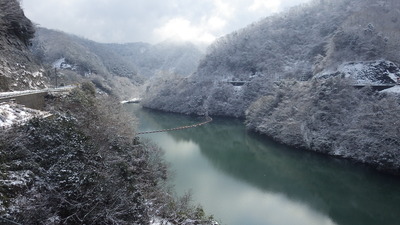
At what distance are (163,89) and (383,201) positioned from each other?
5668cm

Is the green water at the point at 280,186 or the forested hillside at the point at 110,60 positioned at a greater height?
the forested hillside at the point at 110,60

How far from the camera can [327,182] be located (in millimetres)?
22422

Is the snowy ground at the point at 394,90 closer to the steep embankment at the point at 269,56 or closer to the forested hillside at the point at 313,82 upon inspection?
the forested hillside at the point at 313,82

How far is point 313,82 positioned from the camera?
34094 mm

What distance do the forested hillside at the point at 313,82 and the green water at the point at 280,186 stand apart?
2459 mm

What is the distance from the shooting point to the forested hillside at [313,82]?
26.2 m

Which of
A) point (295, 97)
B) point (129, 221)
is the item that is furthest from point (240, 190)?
point (295, 97)

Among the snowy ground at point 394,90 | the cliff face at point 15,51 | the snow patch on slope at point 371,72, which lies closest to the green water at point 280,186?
the snowy ground at point 394,90

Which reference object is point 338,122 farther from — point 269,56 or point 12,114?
point 269,56

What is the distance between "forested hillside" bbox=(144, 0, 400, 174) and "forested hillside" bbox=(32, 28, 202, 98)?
22.0 meters

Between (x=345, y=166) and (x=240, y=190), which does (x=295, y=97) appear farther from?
(x=240, y=190)

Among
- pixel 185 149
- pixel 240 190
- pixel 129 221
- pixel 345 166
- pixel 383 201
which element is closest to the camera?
pixel 129 221

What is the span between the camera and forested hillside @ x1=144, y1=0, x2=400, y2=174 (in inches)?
1031

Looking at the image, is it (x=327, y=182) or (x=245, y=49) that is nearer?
(x=327, y=182)
